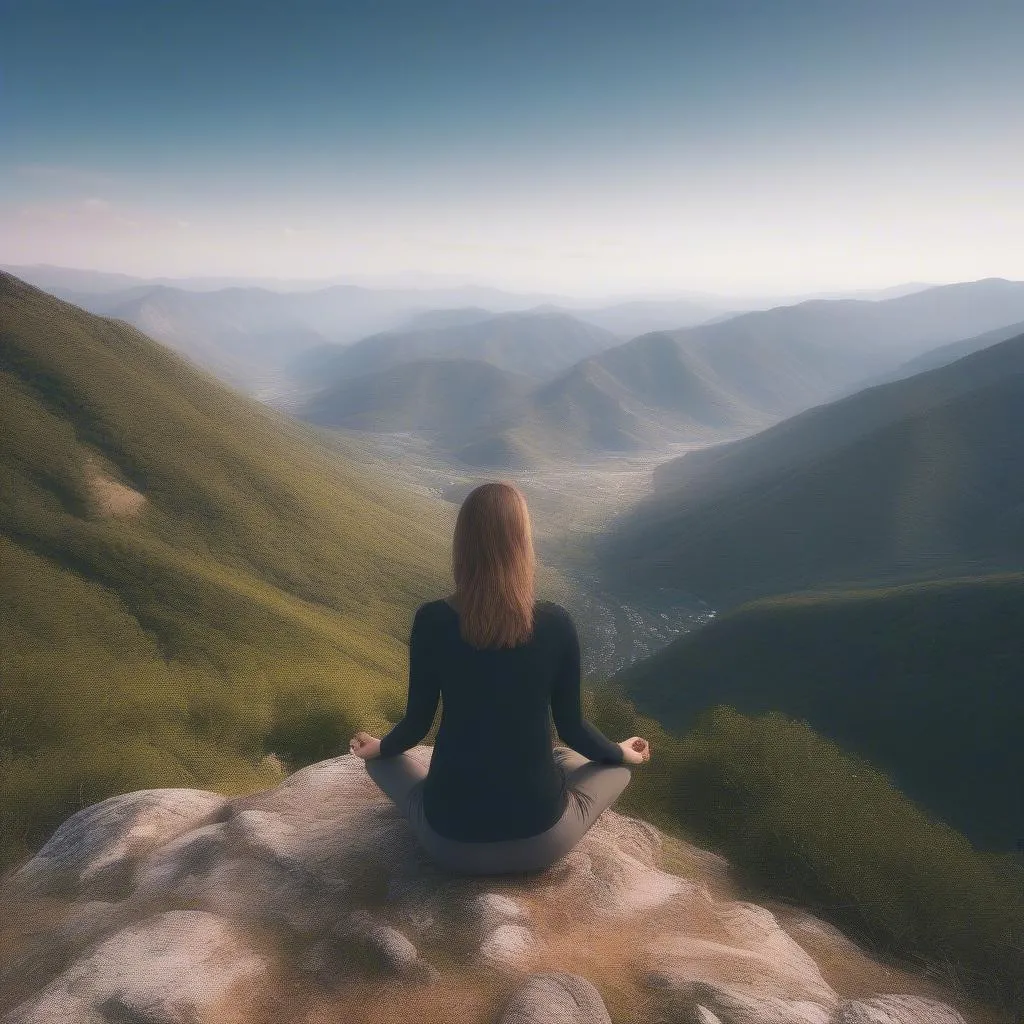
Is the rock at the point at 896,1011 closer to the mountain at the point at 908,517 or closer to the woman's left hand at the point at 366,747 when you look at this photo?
the woman's left hand at the point at 366,747

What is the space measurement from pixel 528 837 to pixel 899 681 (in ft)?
318

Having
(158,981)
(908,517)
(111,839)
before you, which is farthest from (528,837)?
(908,517)

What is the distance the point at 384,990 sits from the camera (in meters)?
7.96

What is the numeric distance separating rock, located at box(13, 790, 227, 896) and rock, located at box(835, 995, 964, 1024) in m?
13.3

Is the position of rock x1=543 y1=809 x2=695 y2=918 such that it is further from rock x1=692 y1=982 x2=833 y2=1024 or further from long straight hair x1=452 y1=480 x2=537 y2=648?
long straight hair x1=452 y1=480 x2=537 y2=648

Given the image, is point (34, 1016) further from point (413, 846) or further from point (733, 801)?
point (733, 801)

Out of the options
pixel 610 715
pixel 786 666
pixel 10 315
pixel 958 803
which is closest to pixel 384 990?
pixel 610 715

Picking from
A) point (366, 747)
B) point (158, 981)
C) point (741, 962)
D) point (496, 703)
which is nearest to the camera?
point (158, 981)

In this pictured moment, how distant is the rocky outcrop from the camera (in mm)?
7867

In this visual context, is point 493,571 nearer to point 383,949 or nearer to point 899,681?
point 383,949

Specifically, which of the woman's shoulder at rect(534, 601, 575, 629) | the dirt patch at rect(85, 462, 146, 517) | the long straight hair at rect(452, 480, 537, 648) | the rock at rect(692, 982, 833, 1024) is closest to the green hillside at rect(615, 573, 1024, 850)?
the rock at rect(692, 982, 833, 1024)

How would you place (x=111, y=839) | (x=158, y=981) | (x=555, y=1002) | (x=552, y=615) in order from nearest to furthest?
(x=555, y=1002), (x=158, y=981), (x=552, y=615), (x=111, y=839)

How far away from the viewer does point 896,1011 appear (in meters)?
9.21

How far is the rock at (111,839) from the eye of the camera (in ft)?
41.2
